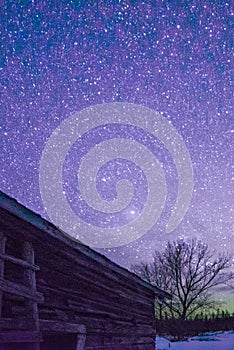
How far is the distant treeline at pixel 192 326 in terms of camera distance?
3322 centimetres

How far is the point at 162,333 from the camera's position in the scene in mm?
33344

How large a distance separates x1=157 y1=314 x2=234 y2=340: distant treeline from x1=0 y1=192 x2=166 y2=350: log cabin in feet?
80.3

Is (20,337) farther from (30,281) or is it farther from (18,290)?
(30,281)

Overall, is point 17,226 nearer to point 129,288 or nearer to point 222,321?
point 129,288

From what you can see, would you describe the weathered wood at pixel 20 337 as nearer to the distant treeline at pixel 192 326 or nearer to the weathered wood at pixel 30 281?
the weathered wood at pixel 30 281

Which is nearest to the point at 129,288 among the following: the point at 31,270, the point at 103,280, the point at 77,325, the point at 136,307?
the point at 136,307

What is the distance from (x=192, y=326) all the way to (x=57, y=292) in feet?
101

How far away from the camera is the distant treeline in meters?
33.2

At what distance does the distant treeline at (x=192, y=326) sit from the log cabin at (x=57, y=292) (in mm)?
24461

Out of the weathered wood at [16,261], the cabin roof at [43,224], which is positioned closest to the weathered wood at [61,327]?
the weathered wood at [16,261]

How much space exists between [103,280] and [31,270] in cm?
342

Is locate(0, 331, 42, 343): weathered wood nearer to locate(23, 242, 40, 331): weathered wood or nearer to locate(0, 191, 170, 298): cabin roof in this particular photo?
locate(23, 242, 40, 331): weathered wood

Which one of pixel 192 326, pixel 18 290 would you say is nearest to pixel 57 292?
pixel 18 290

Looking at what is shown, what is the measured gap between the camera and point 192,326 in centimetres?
3422
